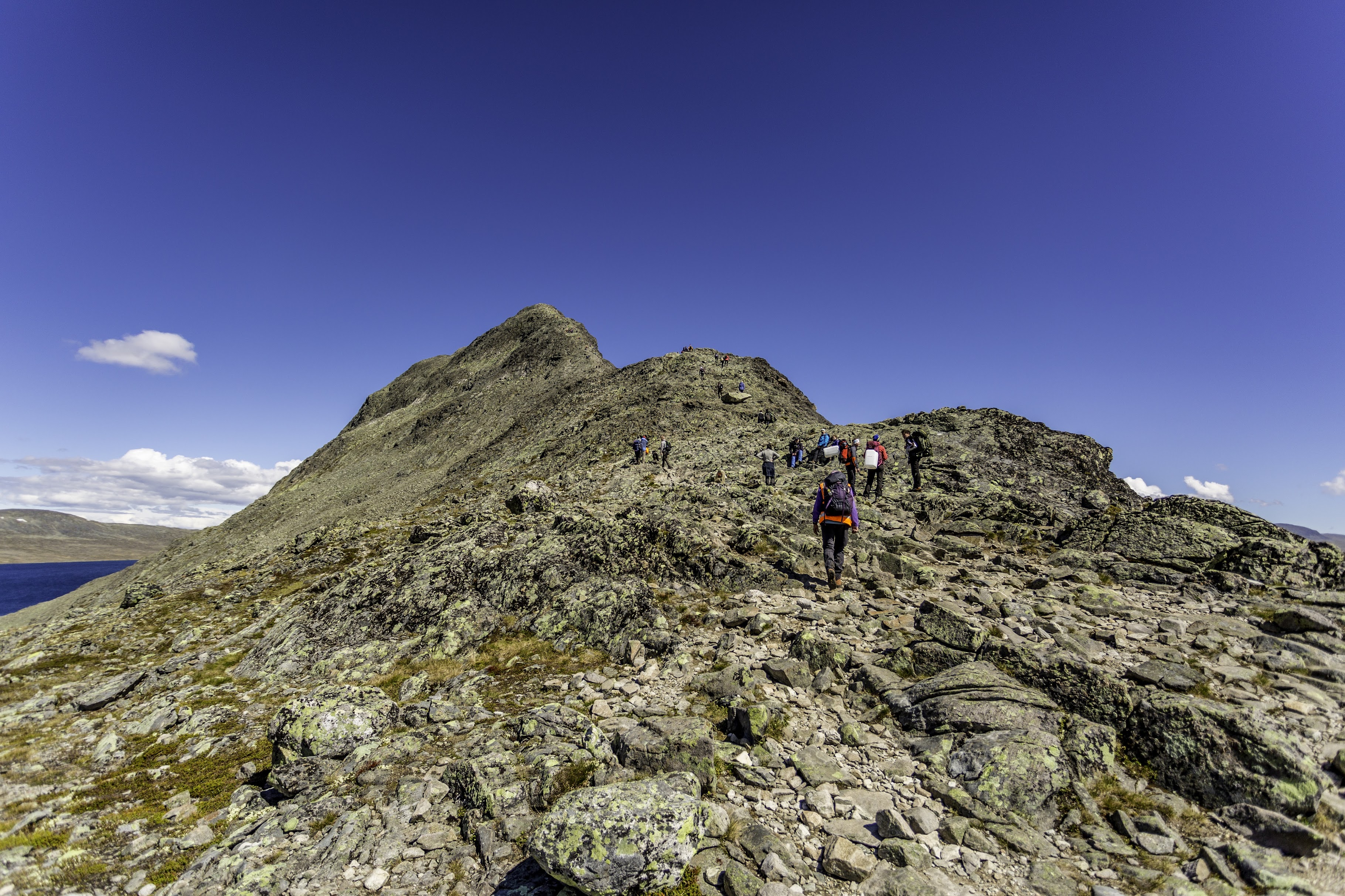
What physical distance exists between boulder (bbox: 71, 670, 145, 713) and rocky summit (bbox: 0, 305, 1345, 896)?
0.07 meters

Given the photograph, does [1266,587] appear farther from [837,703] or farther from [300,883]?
[300,883]

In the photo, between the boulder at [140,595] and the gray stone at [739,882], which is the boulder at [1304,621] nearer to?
the gray stone at [739,882]

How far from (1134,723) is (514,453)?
153 feet

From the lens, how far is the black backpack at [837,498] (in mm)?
15055

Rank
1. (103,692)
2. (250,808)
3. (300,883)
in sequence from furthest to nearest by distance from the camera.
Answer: (103,692), (250,808), (300,883)

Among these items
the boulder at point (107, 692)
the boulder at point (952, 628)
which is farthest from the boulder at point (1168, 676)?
the boulder at point (107, 692)

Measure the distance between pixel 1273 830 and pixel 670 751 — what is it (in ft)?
24.7

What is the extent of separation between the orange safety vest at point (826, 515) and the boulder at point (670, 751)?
8.21 meters

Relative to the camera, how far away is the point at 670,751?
25.8ft

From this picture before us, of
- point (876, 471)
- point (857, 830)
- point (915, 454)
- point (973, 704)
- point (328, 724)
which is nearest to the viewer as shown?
point (857, 830)

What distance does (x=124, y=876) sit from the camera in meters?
7.19

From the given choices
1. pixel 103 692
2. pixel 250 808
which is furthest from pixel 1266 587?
pixel 103 692

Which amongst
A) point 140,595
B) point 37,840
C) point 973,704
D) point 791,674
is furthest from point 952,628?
point 140,595

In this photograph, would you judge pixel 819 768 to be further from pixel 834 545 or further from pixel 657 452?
pixel 657 452
